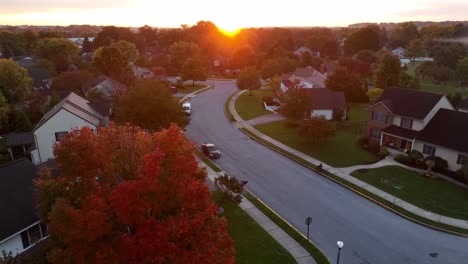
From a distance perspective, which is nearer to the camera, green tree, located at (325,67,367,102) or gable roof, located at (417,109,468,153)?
gable roof, located at (417,109,468,153)

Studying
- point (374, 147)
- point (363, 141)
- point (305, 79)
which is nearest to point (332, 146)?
point (363, 141)

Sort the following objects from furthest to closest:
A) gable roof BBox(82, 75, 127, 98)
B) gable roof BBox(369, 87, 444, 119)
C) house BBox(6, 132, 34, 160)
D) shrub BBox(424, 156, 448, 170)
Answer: gable roof BBox(82, 75, 127, 98) → gable roof BBox(369, 87, 444, 119) → house BBox(6, 132, 34, 160) → shrub BBox(424, 156, 448, 170)

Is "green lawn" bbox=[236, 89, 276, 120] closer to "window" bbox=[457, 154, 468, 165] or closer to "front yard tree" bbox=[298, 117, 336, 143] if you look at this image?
"front yard tree" bbox=[298, 117, 336, 143]

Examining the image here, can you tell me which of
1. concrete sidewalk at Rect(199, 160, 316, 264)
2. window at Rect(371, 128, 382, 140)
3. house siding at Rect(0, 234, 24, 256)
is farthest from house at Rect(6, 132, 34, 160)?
window at Rect(371, 128, 382, 140)

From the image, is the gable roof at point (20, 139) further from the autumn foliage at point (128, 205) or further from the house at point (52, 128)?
the autumn foliage at point (128, 205)

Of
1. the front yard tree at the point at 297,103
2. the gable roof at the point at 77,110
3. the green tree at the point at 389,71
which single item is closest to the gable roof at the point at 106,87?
the gable roof at the point at 77,110

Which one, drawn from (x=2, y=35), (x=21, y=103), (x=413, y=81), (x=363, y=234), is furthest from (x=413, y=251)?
(x=2, y=35)

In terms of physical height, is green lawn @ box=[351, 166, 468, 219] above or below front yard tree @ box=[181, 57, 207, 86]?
below

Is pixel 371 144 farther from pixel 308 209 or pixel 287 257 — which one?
pixel 287 257
